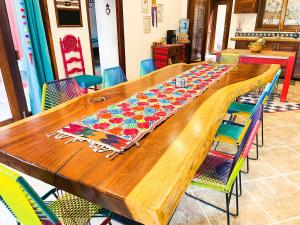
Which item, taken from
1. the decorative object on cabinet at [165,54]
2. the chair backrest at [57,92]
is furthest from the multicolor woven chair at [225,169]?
the decorative object on cabinet at [165,54]

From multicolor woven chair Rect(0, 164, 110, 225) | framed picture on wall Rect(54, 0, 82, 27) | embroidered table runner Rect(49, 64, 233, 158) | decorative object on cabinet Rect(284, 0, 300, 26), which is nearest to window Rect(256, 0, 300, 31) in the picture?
decorative object on cabinet Rect(284, 0, 300, 26)

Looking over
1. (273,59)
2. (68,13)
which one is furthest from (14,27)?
(273,59)

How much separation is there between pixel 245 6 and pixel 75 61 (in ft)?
15.2

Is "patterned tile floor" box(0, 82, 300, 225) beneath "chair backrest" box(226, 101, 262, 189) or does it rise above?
beneath

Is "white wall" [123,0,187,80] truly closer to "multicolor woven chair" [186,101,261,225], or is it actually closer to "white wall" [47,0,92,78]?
"white wall" [47,0,92,78]

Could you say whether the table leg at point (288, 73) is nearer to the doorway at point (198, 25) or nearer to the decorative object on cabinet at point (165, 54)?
the decorative object on cabinet at point (165, 54)

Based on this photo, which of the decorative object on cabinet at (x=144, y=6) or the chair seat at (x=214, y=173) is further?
the decorative object on cabinet at (x=144, y=6)

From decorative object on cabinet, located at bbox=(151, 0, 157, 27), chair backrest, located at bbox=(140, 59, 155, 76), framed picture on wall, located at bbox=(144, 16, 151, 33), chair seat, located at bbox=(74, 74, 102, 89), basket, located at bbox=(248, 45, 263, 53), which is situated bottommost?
chair seat, located at bbox=(74, 74, 102, 89)

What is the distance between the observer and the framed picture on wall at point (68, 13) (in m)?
3.28

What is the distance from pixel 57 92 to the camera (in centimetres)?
188

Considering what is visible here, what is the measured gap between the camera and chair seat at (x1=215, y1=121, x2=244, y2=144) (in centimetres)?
188

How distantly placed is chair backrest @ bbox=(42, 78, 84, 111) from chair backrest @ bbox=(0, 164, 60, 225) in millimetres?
1130

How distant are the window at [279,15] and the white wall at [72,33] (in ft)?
14.8

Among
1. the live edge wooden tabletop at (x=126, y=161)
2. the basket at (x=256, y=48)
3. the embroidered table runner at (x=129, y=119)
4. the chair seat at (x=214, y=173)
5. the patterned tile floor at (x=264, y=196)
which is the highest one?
the basket at (x=256, y=48)
